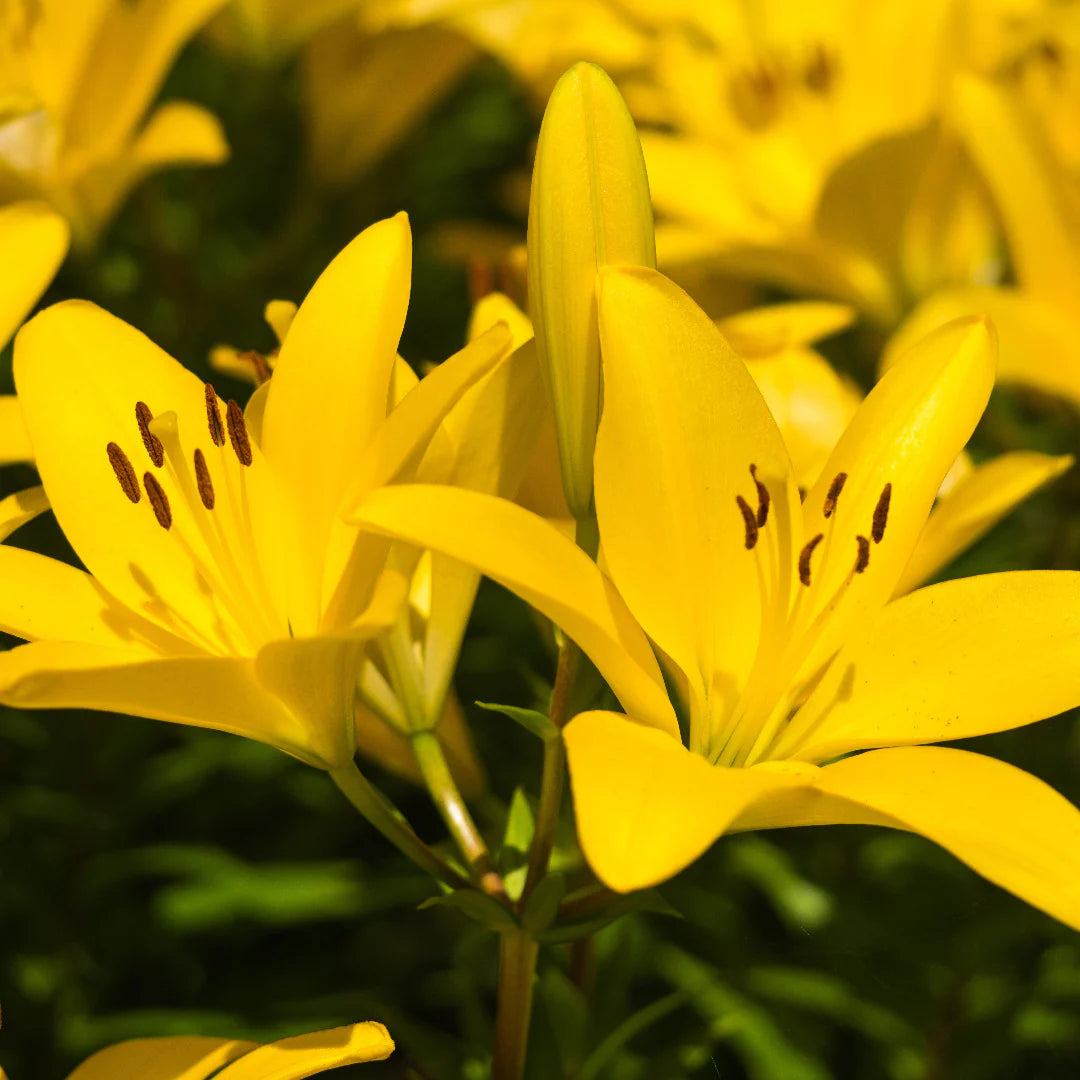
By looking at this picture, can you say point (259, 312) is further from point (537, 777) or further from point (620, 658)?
point (620, 658)

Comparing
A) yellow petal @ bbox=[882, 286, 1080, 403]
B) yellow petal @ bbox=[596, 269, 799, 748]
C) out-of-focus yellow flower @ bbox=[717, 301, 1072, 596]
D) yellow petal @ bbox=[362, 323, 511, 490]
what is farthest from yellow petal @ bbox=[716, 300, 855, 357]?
yellow petal @ bbox=[362, 323, 511, 490]

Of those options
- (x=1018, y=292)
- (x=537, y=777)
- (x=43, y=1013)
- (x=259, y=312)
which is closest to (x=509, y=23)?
(x=259, y=312)

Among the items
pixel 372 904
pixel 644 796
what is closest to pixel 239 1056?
pixel 644 796

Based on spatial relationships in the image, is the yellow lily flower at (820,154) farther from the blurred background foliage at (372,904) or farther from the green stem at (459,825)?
the green stem at (459,825)

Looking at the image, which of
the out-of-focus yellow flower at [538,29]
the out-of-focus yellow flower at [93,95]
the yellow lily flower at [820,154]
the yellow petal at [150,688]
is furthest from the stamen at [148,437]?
the out-of-focus yellow flower at [538,29]

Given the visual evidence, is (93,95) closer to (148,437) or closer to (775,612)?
(148,437)

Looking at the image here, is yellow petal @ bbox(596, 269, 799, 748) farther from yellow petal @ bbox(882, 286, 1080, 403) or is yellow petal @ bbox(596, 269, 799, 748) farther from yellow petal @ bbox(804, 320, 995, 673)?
yellow petal @ bbox(882, 286, 1080, 403)
